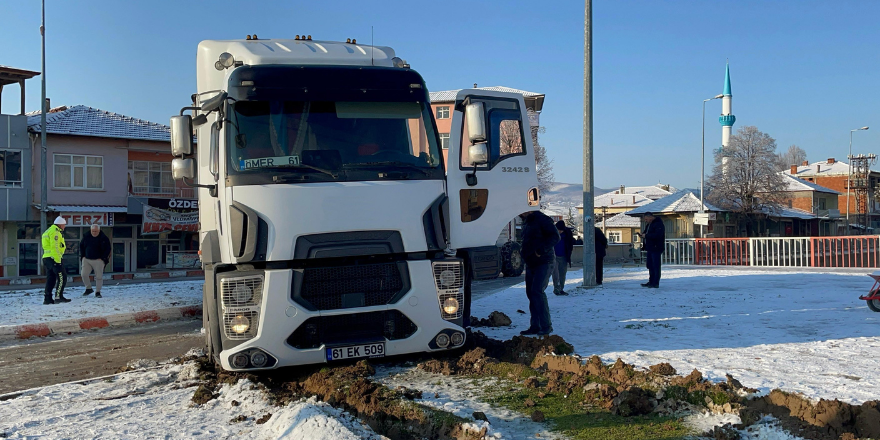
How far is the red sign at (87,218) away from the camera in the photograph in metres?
30.5

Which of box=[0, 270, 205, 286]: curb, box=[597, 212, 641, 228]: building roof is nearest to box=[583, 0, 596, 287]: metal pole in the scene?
box=[0, 270, 205, 286]: curb

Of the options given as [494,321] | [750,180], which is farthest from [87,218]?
[750,180]

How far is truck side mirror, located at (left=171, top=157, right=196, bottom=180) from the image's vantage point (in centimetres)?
648

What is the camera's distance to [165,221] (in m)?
33.4

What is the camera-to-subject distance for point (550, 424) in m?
4.67

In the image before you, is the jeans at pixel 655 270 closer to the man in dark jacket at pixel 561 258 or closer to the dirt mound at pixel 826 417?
the man in dark jacket at pixel 561 258

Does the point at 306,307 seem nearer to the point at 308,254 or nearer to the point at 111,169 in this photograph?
the point at 308,254

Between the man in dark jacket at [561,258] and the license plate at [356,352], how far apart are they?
7.39 metres

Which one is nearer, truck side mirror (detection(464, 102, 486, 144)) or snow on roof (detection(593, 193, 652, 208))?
truck side mirror (detection(464, 102, 486, 144))

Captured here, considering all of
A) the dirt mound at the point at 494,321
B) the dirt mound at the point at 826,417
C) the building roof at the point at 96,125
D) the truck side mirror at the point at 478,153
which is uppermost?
the building roof at the point at 96,125

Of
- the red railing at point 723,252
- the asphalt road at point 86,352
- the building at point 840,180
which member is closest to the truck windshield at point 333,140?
the asphalt road at point 86,352

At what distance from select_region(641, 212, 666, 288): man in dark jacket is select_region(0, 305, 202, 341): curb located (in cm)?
944

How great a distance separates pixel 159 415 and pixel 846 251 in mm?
20721

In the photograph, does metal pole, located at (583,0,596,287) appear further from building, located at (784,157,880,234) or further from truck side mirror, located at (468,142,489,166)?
building, located at (784,157,880,234)
